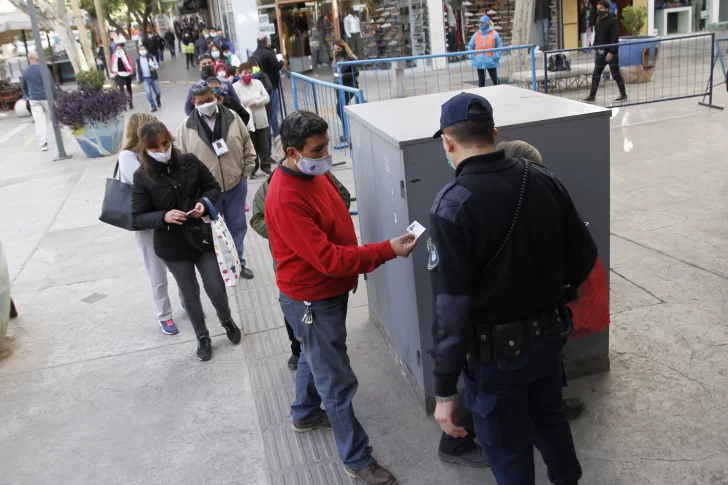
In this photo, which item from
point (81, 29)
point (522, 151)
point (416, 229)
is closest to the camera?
point (416, 229)

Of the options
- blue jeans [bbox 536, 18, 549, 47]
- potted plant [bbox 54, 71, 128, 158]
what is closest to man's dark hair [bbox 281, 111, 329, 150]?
potted plant [bbox 54, 71, 128, 158]

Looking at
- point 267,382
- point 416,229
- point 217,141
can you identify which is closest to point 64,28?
point 217,141

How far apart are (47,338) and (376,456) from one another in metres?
3.24

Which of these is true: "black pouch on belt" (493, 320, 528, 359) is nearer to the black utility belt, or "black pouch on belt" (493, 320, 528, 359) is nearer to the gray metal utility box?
the black utility belt

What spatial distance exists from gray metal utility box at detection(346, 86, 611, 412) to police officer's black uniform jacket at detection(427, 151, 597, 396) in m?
0.91

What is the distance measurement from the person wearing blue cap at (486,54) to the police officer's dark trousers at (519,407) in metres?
11.8

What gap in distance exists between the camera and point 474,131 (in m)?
2.45

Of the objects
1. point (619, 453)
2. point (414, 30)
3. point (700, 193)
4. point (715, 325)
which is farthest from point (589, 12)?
point (619, 453)

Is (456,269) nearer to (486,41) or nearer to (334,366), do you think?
(334,366)

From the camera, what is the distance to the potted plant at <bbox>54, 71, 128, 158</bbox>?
12172 millimetres

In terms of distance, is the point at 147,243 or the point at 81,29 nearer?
the point at 147,243

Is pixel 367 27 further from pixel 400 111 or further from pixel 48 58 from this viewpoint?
pixel 400 111

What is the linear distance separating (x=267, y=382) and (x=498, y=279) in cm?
242

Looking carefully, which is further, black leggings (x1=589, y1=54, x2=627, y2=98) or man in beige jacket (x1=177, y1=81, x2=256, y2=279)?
black leggings (x1=589, y1=54, x2=627, y2=98)
